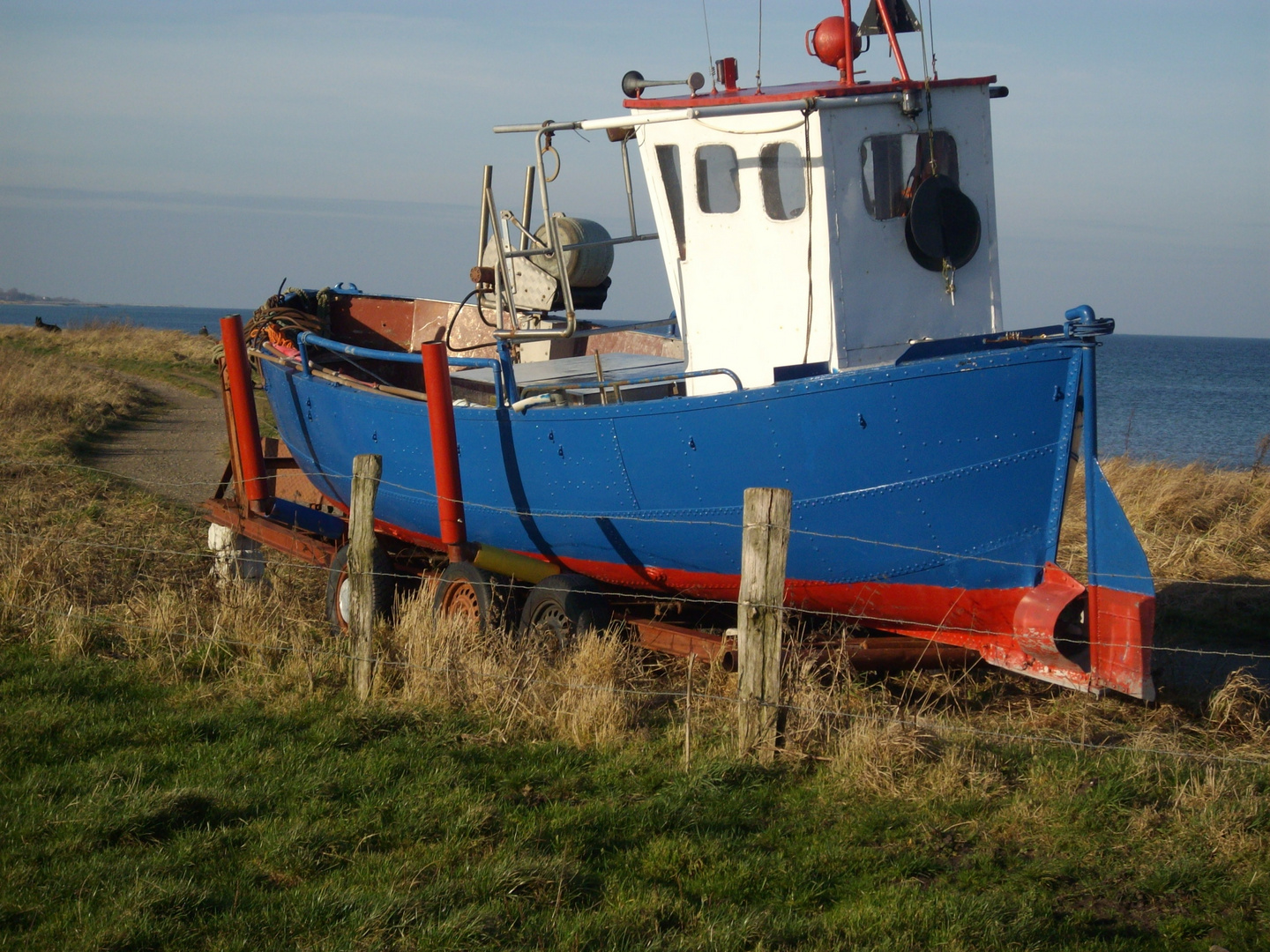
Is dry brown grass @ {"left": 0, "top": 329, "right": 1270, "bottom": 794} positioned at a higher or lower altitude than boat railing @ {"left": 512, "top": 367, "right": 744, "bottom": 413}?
lower

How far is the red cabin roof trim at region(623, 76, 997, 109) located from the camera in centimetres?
631

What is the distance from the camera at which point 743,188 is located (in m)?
6.70

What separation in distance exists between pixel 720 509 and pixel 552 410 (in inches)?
48.7

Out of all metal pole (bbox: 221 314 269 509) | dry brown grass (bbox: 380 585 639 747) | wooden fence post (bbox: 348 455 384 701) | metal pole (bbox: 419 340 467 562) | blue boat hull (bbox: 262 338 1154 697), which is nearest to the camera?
dry brown grass (bbox: 380 585 639 747)

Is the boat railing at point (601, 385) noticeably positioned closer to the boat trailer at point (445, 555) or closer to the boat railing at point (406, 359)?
the boat railing at point (406, 359)

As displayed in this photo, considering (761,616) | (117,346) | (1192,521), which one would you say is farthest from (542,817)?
(117,346)

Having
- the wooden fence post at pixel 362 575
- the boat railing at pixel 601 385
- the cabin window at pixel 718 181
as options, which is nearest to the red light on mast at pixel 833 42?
the cabin window at pixel 718 181

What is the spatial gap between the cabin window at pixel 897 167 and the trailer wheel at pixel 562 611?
8.82 ft

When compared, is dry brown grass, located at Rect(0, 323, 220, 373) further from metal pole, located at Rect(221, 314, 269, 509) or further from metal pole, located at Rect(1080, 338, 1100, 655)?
metal pole, located at Rect(1080, 338, 1100, 655)

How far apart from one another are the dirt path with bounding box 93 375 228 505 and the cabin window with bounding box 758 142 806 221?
5.91 meters

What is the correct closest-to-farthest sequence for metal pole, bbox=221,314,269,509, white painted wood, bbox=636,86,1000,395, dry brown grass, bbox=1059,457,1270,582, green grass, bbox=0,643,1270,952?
green grass, bbox=0,643,1270,952 < white painted wood, bbox=636,86,1000,395 < metal pole, bbox=221,314,269,509 < dry brown grass, bbox=1059,457,1270,582

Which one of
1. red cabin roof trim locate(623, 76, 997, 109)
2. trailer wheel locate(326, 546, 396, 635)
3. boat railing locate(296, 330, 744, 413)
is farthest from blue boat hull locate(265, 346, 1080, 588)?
red cabin roof trim locate(623, 76, 997, 109)

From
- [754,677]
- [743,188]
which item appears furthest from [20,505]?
[754,677]

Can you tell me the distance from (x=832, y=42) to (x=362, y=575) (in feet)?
13.3
